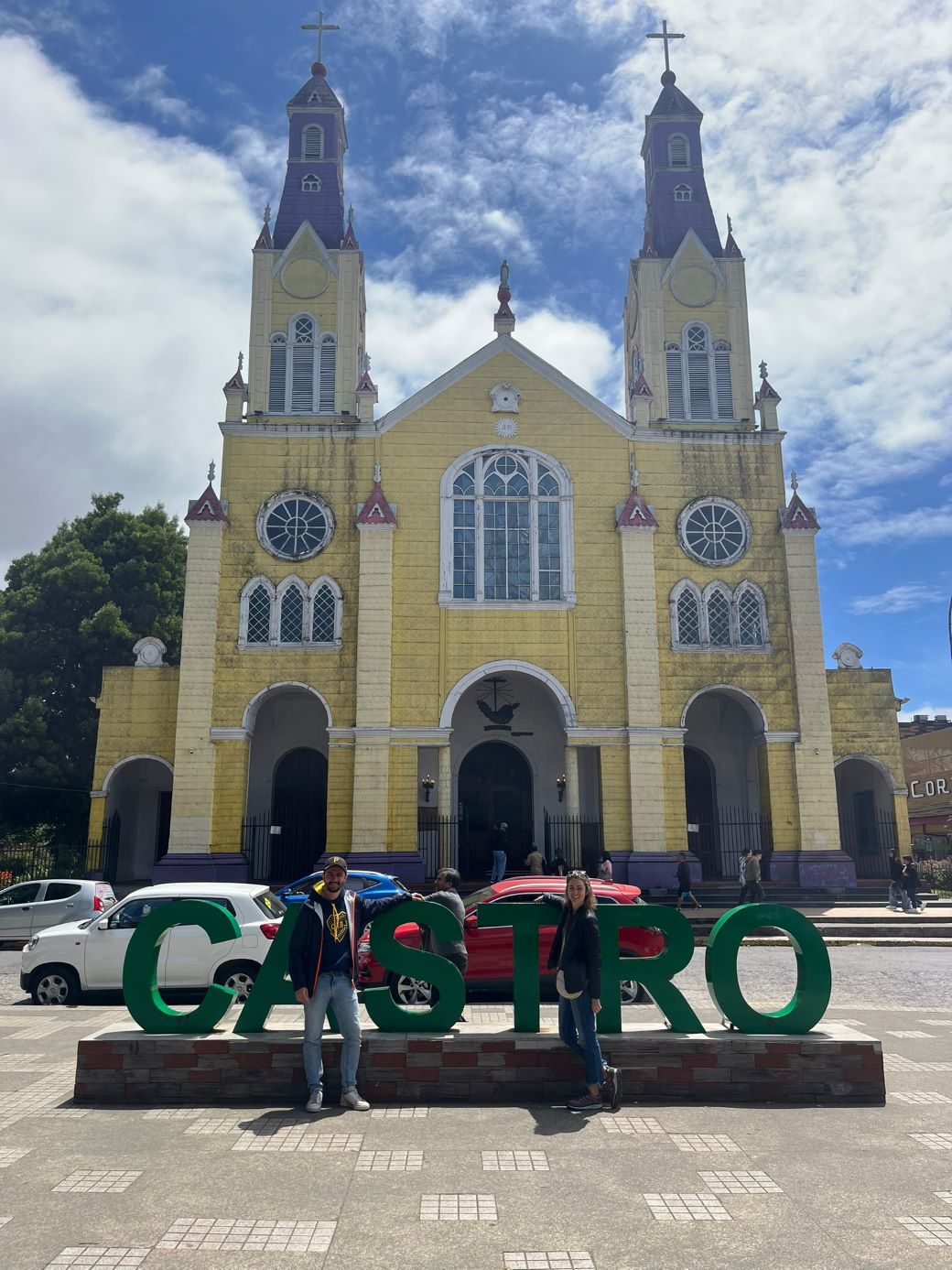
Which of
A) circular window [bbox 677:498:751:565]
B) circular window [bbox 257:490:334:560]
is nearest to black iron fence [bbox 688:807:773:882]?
circular window [bbox 677:498:751:565]

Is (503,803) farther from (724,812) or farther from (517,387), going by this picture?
(517,387)

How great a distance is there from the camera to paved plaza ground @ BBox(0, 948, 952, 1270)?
464 cm

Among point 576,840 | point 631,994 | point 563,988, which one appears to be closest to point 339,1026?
point 563,988

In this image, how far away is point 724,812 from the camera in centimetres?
2641

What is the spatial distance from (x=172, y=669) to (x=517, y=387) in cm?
1170

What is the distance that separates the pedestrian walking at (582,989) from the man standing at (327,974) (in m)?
1.52

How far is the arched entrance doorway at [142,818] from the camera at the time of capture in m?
26.1

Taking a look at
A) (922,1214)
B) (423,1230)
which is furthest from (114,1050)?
(922,1214)

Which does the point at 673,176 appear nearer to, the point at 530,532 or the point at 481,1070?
the point at 530,532

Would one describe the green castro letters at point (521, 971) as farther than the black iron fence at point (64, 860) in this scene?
No

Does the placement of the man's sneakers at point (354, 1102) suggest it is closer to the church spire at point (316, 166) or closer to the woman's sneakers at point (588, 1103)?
the woman's sneakers at point (588, 1103)

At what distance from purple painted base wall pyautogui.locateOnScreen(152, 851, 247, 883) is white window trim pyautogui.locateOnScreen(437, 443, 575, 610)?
26.7ft

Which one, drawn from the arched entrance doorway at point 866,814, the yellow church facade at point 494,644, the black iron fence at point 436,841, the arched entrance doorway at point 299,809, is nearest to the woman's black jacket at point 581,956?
the yellow church facade at point 494,644

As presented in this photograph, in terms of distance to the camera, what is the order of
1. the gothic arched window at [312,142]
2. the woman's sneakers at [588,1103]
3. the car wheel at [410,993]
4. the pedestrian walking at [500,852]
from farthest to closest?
the gothic arched window at [312,142], the pedestrian walking at [500,852], the car wheel at [410,993], the woman's sneakers at [588,1103]
